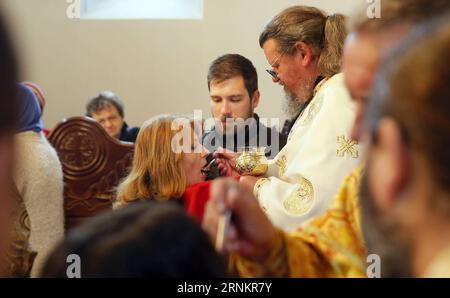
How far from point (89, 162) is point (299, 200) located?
4.89 feet

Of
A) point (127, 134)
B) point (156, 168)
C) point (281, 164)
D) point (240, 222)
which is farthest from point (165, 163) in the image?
point (127, 134)

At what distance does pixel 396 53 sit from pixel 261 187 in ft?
6.21

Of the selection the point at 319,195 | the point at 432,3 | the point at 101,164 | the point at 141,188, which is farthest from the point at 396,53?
the point at 101,164

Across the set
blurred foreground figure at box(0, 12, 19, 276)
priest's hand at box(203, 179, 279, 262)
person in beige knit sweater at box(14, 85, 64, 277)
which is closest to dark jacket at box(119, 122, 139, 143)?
person in beige knit sweater at box(14, 85, 64, 277)

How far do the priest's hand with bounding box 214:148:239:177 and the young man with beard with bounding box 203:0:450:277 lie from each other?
150 centimetres

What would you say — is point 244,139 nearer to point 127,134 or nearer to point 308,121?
point 308,121

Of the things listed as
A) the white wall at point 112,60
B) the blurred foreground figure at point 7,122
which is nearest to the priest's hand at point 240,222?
the blurred foreground figure at point 7,122

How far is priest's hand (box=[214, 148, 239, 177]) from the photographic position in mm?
3205

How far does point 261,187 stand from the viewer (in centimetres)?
283

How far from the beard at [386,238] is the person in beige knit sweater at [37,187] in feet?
7.62

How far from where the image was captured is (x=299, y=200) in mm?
2734

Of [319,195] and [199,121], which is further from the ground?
[199,121]

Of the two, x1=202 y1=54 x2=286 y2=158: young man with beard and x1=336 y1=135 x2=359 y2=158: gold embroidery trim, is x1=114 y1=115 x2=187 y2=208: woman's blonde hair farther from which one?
x1=202 y1=54 x2=286 y2=158: young man with beard

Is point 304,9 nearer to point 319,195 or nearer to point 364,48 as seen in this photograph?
point 319,195
